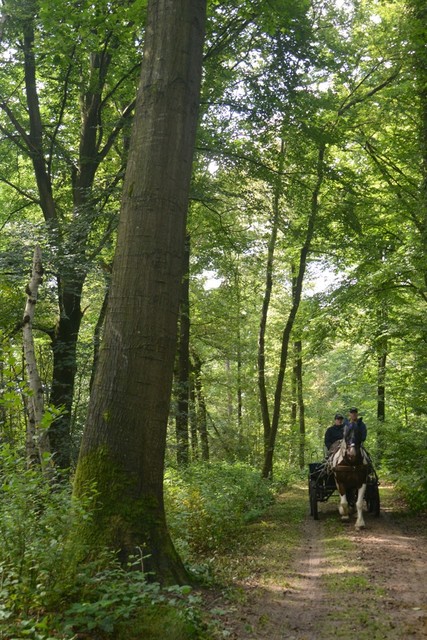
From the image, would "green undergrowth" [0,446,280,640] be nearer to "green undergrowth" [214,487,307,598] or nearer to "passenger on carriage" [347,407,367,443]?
"green undergrowth" [214,487,307,598]

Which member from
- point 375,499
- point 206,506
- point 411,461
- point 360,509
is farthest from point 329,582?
point 411,461

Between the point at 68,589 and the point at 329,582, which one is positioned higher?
the point at 68,589

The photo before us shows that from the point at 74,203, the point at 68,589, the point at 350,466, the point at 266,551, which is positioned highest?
the point at 74,203

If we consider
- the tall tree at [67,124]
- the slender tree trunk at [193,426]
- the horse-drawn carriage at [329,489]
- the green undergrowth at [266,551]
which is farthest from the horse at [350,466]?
the slender tree trunk at [193,426]

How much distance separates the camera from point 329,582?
659 cm

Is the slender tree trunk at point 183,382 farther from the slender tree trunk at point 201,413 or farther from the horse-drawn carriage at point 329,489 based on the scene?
the horse-drawn carriage at point 329,489

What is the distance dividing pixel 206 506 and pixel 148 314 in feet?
17.4

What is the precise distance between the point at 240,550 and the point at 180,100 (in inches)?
258

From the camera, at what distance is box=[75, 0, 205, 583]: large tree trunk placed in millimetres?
4953

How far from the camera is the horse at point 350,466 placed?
10.3 metres

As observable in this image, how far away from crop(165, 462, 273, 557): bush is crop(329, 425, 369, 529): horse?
2.06m

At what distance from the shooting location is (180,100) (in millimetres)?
5508

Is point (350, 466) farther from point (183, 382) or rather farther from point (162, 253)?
point (183, 382)

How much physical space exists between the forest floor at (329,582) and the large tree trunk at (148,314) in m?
1.00
